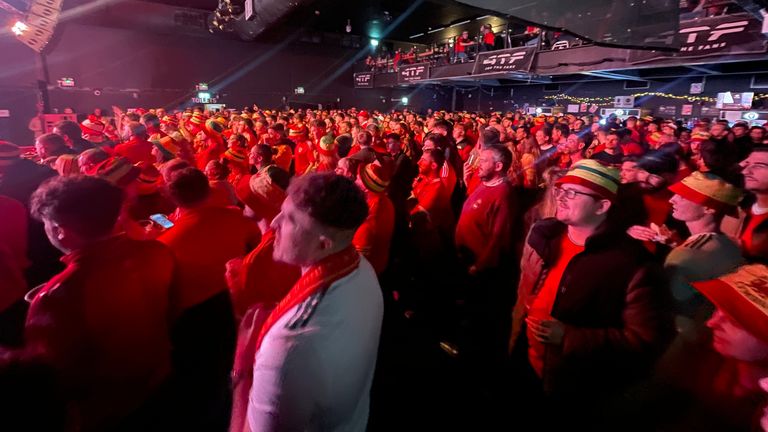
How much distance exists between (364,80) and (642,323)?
23.8 m

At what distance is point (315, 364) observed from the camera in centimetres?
103

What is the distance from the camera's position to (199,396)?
92.5 inches

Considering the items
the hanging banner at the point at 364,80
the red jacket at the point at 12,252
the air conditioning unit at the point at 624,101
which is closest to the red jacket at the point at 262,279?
the red jacket at the point at 12,252

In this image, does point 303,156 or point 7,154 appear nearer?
point 7,154

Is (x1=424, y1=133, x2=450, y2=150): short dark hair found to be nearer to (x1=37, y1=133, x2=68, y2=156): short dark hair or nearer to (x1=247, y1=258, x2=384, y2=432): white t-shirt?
(x1=247, y1=258, x2=384, y2=432): white t-shirt

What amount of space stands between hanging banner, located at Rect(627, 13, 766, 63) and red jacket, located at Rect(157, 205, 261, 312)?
8.79 meters

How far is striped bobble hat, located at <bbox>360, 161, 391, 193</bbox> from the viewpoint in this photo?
2.97 meters

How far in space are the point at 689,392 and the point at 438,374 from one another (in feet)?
6.19

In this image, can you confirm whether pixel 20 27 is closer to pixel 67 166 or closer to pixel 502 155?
pixel 67 166

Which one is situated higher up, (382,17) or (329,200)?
(382,17)

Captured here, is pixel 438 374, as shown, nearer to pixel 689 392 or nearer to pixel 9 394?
pixel 689 392

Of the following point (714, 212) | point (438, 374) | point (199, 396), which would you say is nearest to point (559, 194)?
point (714, 212)

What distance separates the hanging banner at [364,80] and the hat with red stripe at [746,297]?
23.3 metres

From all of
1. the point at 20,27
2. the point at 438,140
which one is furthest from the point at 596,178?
the point at 20,27
